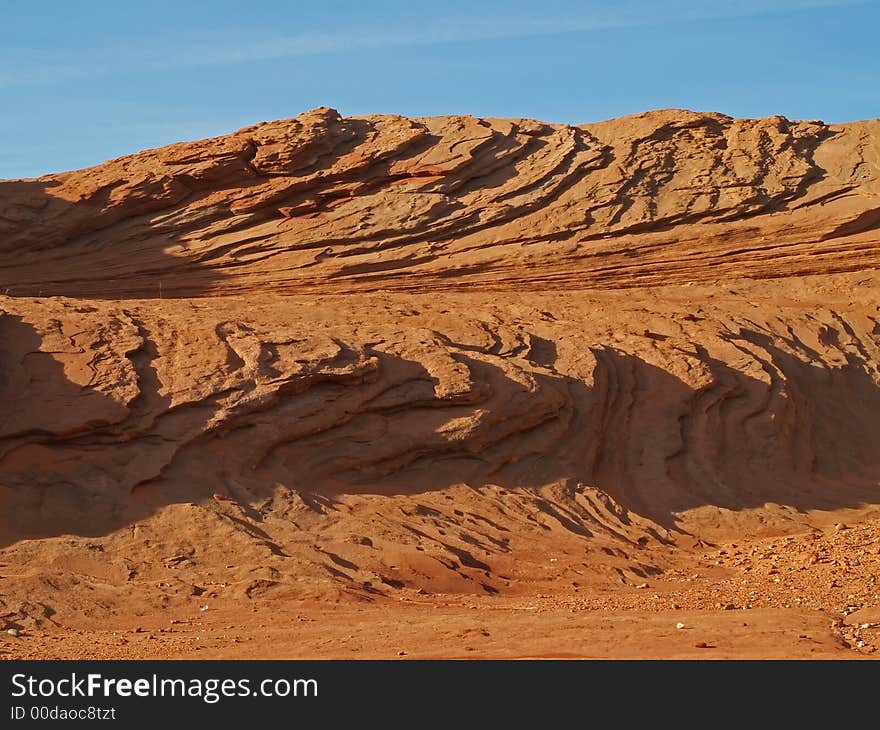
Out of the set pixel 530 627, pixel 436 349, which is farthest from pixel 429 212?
pixel 530 627

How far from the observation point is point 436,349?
14.5 metres

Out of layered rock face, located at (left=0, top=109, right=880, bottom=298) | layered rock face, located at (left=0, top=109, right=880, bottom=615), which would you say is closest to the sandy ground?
layered rock face, located at (left=0, top=109, right=880, bottom=615)

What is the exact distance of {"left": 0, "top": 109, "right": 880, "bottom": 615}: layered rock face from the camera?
12031 mm

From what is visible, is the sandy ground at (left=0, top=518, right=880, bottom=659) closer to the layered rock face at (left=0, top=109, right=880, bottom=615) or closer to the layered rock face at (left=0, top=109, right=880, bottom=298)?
the layered rock face at (left=0, top=109, right=880, bottom=615)

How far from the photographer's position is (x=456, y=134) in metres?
23.4

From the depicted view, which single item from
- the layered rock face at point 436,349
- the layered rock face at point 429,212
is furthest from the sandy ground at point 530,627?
the layered rock face at point 429,212

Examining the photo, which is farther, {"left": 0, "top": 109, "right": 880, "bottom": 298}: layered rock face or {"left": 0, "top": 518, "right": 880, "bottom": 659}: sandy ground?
{"left": 0, "top": 109, "right": 880, "bottom": 298}: layered rock face

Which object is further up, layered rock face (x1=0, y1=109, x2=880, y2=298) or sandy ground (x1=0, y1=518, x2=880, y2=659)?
layered rock face (x1=0, y1=109, x2=880, y2=298)

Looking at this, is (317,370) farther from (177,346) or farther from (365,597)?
(365,597)

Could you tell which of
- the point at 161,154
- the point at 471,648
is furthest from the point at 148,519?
the point at 161,154

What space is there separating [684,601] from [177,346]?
5.61m

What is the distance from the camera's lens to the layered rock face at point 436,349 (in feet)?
39.5

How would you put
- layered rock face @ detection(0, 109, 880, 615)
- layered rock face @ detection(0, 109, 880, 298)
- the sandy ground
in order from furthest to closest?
layered rock face @ detection(0, 109, 880, 298), layered rock face @ detection(0, 109, 880, 615), the sandy ground

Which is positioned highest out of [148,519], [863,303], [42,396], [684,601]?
[863,303]
